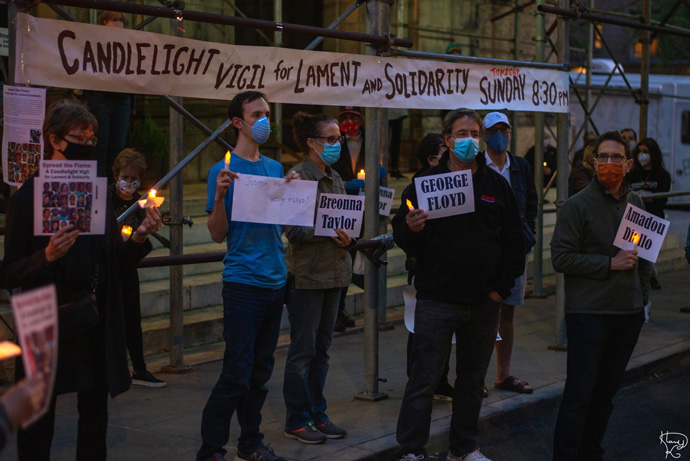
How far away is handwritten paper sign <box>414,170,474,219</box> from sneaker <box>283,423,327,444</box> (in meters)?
1.52

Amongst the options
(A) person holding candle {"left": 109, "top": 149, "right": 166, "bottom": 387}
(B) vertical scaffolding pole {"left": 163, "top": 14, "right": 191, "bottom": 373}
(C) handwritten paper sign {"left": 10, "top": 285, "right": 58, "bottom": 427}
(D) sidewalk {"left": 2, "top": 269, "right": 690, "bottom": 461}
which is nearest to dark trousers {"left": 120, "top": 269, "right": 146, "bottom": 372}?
(A) person holding candle {"left": 109, "top": 149, "right": 166, "bottom": 387}

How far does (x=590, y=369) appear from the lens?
5113 mm

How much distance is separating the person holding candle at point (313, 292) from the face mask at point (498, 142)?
151 centimetres

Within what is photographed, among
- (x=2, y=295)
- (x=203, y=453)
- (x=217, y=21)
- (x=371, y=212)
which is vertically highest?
(x=217, y=21)

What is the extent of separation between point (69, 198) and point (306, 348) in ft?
6.73

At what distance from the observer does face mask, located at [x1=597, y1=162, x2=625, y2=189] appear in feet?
17.0

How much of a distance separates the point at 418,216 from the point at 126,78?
5.90ft

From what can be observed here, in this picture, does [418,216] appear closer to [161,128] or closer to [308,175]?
[308,175]

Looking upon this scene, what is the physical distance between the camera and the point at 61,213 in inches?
153

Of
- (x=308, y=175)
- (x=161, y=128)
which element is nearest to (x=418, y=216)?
(x=308, y=175)

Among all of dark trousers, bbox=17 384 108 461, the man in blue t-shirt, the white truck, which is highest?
the white truck

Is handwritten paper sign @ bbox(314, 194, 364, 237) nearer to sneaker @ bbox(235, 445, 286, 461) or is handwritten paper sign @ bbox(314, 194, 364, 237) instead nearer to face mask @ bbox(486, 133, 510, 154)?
sneaker @ bbox(235, 445, 286, 461)

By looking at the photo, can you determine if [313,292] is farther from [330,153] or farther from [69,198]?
[69,198]

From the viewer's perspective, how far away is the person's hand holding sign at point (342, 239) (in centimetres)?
555
